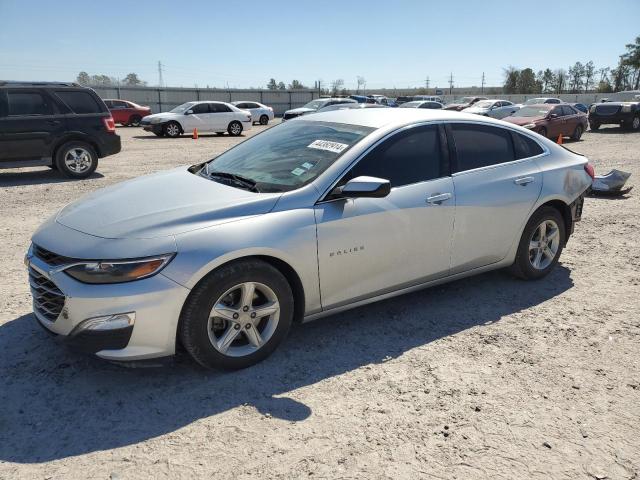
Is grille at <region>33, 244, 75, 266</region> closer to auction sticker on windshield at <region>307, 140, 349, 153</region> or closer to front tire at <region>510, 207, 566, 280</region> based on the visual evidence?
auction sticker on windshield at <region>307, 140, 349, 153</region>

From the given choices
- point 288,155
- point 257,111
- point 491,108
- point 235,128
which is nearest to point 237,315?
point 288,155

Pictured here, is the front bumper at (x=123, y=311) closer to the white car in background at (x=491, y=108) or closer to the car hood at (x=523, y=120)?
the car hood at (x=523, y=120)

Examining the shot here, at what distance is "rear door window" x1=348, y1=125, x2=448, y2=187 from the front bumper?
1514 mm

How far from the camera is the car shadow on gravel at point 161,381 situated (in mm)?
2748

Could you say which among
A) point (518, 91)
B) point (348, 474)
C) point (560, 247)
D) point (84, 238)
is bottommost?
point (348, 474)

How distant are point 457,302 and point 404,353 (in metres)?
1.12

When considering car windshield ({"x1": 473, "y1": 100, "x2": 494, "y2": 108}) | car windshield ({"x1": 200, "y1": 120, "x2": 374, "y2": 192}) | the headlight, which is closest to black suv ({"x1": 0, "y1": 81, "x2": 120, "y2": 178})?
car windshield ({"x1": 200, "y1": 120, "x2": 374, "y2": 192})

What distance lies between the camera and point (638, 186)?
33.2 feet

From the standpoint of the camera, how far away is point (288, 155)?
13.0 ft

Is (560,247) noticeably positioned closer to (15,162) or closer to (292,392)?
(292,392)

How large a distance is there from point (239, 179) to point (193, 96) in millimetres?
40350

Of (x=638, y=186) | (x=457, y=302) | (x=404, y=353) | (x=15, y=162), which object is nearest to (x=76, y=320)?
(x=404, y=353)

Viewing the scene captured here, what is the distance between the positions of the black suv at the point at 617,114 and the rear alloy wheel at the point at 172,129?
19.6 metres

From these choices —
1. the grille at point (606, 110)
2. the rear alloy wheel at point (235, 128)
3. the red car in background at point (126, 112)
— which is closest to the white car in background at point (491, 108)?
the grille at point (606, 110)
